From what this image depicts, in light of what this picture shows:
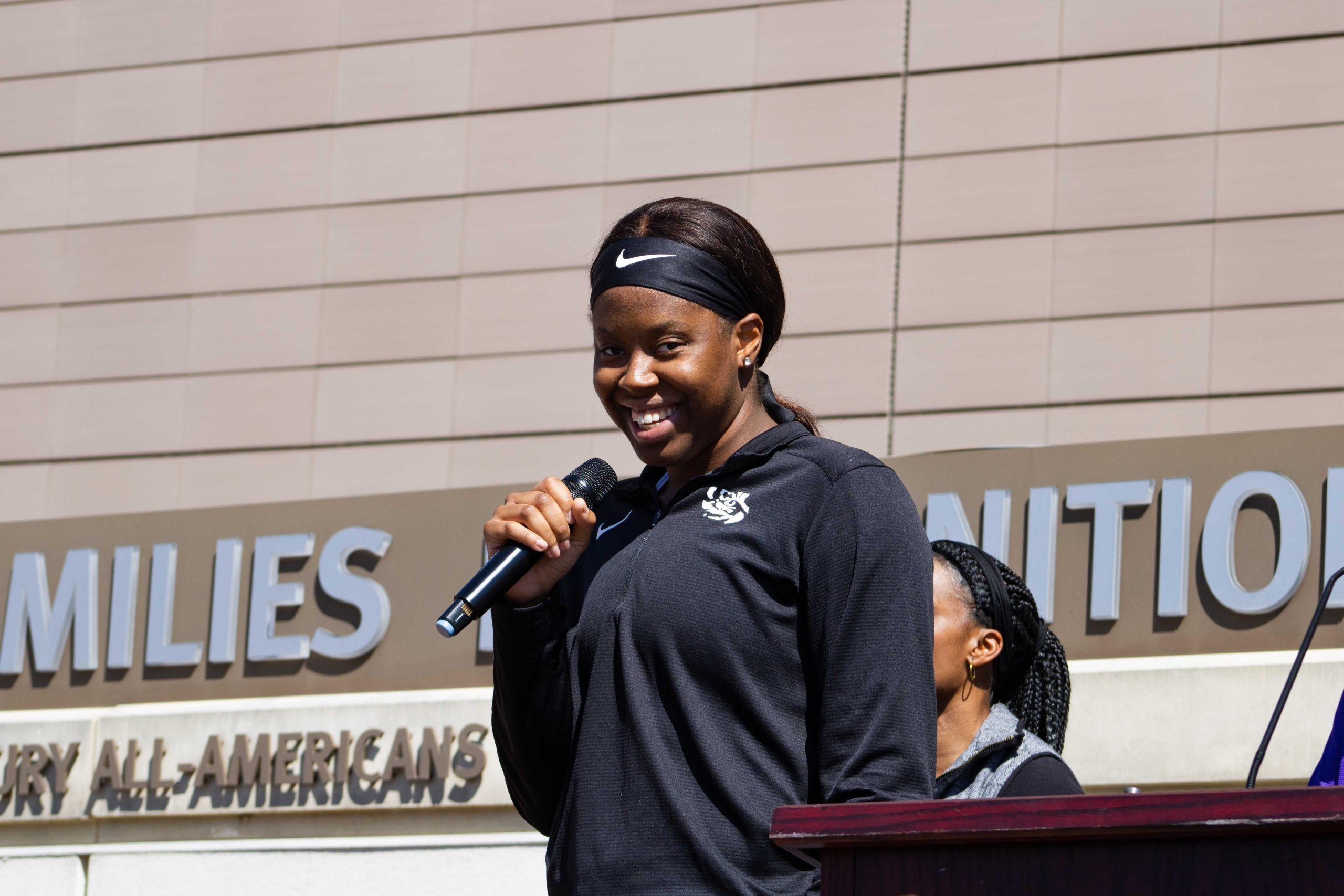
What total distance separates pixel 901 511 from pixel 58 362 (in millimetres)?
10808

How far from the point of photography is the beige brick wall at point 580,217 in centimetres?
1055

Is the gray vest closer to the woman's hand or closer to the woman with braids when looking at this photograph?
the woman with braids

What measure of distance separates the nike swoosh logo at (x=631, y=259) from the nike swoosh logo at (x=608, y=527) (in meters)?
0.39

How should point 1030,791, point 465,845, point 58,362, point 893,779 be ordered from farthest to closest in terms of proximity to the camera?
point 58,362 → point 465,845 → point 1030,791 → point 893,779

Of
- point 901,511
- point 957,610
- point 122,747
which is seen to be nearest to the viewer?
point 901,511

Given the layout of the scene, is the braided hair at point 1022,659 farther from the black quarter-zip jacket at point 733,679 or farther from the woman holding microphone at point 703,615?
the black quarter-zip jacket at point 733,679

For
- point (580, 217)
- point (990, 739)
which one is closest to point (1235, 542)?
point (580, 217)

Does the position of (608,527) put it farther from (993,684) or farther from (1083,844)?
(993,684)

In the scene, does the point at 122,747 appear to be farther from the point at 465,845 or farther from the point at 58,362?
the point at 58,362

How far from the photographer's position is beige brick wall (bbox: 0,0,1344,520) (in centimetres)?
1055

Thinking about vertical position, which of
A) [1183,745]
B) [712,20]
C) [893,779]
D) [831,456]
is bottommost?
[1183,745]

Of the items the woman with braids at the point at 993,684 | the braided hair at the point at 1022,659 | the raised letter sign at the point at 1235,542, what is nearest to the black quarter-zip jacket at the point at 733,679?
the woman with braids at the point at 993,684

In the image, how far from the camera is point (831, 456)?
258 centimetres

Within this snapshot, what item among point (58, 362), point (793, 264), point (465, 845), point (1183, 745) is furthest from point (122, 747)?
point (1183, 745)
